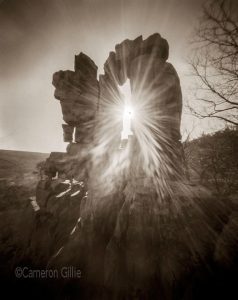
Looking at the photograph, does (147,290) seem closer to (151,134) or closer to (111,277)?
(111,277)

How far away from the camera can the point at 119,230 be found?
7531 millimetres

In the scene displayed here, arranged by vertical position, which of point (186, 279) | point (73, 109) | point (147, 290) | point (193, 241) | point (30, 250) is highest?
point (73, 109)

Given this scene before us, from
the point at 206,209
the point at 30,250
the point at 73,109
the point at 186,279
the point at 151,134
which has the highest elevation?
the point at 73,109

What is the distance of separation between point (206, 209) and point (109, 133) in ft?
31.1

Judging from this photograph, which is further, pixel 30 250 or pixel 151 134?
pixel 30 250

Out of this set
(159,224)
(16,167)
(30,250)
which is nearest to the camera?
(159,224)

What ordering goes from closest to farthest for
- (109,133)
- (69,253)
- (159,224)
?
1. (159,224)
2. (69,253)
3. (109,133)

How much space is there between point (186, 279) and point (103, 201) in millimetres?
5824

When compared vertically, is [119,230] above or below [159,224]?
below

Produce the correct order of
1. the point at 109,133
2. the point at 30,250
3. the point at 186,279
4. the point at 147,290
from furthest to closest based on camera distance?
the point at 109,133, the point at 30,250, the point at 147,290, the point at 186,279

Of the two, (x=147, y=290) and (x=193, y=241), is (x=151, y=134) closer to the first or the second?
(x=193, y=241)

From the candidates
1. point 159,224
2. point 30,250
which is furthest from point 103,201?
point 30,250

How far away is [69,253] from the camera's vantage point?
8.78 meters

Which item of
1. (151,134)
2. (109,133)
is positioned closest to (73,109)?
(109,133)
